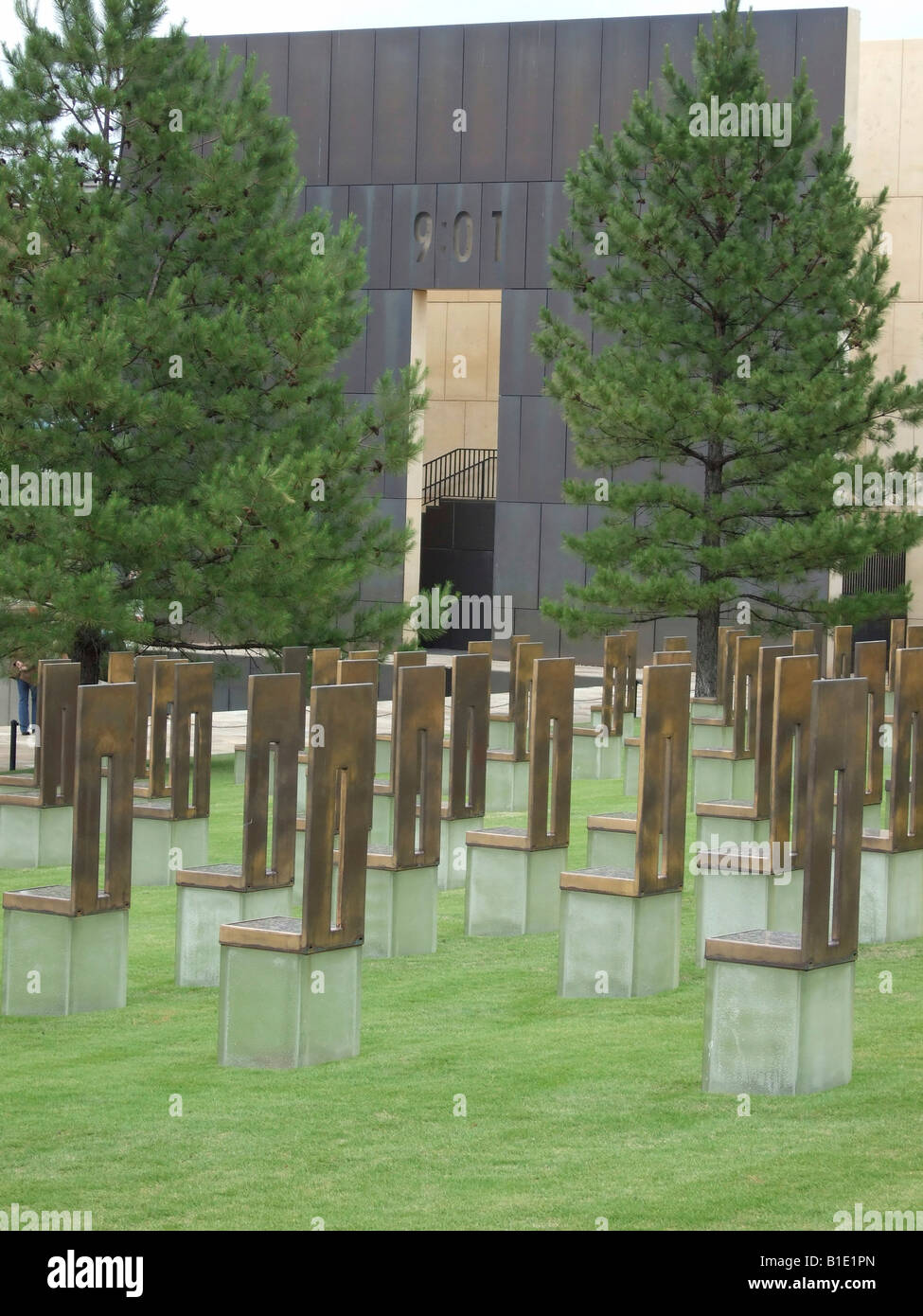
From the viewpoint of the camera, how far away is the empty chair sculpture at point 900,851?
7.48 meters

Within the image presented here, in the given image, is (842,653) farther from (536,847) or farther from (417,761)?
(417,761)

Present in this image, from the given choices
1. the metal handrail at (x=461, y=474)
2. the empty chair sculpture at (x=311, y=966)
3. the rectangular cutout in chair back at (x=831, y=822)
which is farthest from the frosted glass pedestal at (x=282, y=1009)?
the metal handrail at (x=461, y=474)

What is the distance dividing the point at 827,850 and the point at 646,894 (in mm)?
1381

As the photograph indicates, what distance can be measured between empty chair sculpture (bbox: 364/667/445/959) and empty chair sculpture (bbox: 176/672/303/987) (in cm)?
57

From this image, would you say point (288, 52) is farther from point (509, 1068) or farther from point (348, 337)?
point (509, 1068)

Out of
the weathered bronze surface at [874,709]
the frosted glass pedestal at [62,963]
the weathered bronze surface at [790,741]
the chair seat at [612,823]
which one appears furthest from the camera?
the weathered bronze surface at [874,709]

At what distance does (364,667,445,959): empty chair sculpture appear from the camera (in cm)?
756

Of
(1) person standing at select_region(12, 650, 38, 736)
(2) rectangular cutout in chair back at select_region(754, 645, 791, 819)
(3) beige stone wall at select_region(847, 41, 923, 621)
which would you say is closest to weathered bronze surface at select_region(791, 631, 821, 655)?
(2) rectangular cutout in chair back at select_region(754, 645, 791, 819)

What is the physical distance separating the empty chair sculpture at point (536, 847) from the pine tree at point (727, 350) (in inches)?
400

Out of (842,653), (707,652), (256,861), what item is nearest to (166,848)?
(256,861)

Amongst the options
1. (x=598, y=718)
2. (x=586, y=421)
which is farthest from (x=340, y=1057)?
(x=586, y=421)

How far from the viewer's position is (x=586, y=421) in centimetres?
1841

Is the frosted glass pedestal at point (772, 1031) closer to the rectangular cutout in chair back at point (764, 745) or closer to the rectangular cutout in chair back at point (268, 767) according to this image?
the rectangular cutout in chair back at point (268, 767)

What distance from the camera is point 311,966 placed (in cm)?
577
